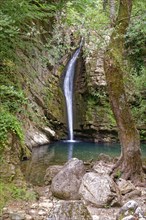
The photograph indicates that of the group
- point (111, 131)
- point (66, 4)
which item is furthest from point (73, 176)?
point (111, 131)

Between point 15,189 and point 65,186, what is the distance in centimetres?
92

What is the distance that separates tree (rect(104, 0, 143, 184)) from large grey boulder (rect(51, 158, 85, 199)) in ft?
2.68

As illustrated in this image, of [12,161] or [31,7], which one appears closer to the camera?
[12,161]

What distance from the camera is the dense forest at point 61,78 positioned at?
225 inches

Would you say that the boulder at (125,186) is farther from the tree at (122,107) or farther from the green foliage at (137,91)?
the green foliage at (137,91)

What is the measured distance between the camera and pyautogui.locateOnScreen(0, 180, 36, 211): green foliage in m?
4.45

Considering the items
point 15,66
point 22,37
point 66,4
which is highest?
point 66,4

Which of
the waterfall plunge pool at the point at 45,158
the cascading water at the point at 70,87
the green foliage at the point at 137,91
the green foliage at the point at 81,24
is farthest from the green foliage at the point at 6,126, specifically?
the green foliage at the point at 137,91

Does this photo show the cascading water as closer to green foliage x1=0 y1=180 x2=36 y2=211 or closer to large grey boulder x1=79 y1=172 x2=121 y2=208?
large grey boulder x1=79 y1=172 x2=121 y2=208

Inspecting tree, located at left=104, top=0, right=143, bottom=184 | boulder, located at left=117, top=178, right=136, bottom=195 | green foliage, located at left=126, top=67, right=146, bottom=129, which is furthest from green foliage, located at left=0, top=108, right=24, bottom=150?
green foliage, located at left=126, top=67, right=146, bottom=129

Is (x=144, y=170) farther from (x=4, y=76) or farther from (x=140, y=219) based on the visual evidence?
(x=4, y=76)

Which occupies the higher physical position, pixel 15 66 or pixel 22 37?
pixel 22 37

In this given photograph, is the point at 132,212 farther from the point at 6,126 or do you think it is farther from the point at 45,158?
the point at 45,158

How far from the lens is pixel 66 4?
810 cm
